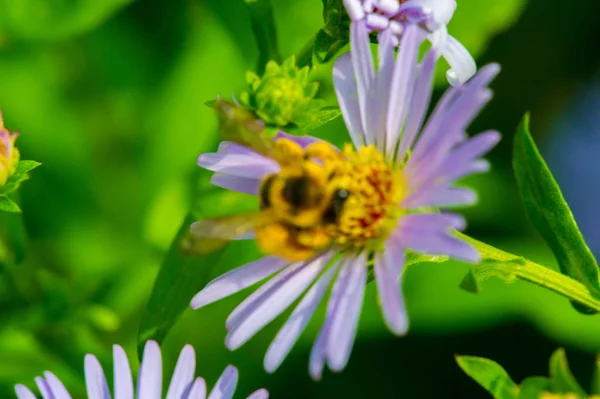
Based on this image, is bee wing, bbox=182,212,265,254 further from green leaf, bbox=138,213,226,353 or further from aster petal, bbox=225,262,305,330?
green leaf, bbox=138,213,226,353

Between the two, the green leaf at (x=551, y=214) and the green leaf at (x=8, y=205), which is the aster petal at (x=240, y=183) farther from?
the green leaf at (x=551, y=214)

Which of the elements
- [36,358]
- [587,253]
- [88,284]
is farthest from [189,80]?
[587,253]

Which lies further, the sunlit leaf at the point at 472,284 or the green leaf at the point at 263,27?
the green leaf at the point at 263,27

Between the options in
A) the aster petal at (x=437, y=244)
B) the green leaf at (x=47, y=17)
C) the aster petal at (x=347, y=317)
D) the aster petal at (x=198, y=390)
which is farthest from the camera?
the green leaf at (x=47, y=17)

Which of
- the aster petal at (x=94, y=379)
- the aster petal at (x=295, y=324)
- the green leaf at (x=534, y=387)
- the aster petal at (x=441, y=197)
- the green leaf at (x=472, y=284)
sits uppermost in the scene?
the aster petal at (x=441, y=197)

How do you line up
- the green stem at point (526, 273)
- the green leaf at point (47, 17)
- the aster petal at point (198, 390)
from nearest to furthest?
1. the green stem at point (526, 273)
2. the aster petal at point (198, 390)
3. the green leaf at point (47, 17)

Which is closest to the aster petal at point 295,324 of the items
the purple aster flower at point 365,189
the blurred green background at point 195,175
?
the purple aster flower at point 365,189

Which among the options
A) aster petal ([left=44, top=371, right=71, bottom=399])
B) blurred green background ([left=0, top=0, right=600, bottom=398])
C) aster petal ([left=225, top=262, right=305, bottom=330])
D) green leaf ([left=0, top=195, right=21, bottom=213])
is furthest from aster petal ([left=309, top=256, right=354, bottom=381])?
blurred green background ([left=0, top=0, right=600, bottom=398])

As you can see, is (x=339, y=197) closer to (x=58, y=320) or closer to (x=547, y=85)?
(x=58, y=320)
